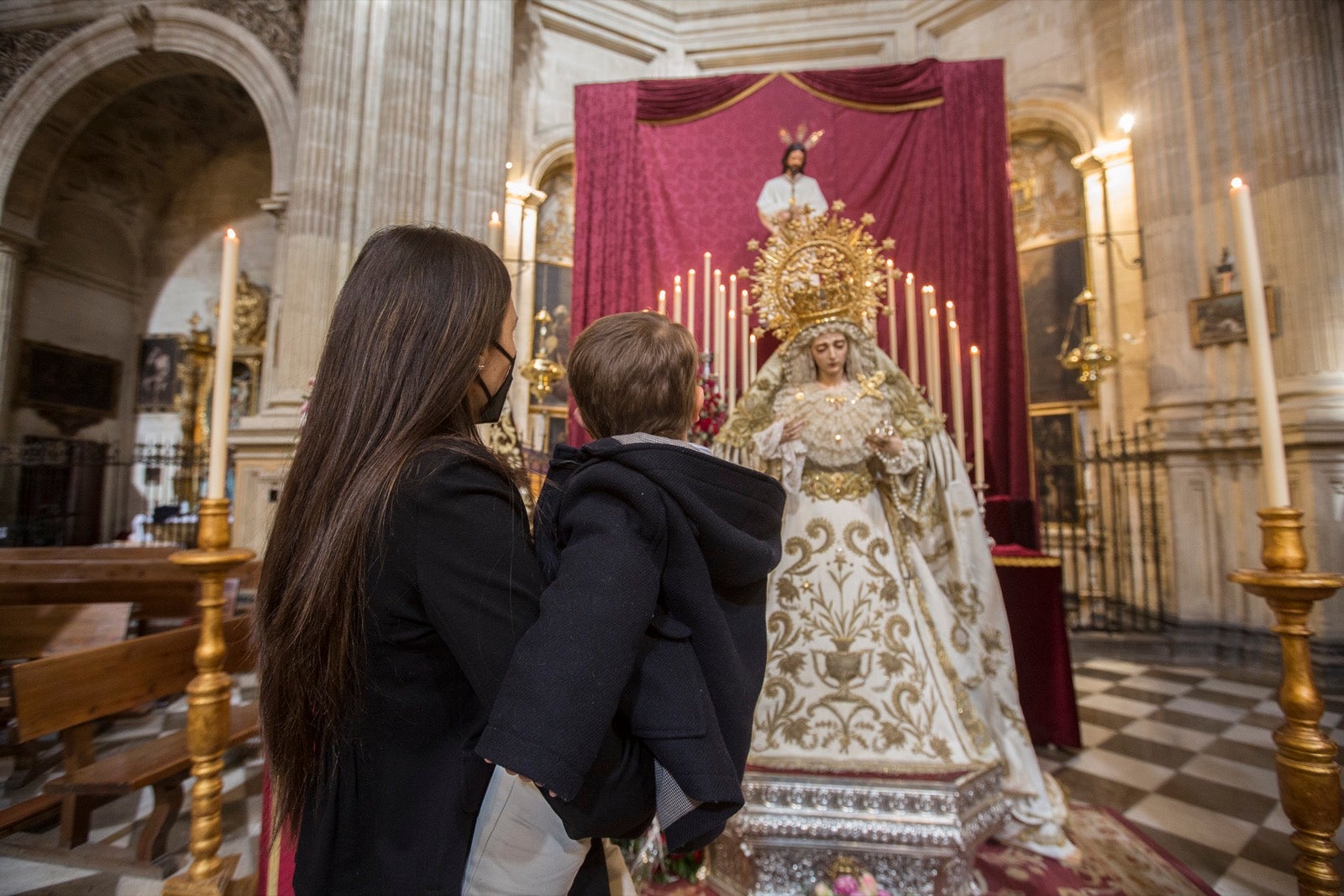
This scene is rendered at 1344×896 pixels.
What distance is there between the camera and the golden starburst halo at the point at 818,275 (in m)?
2.40

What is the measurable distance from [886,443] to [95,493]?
10934 mm

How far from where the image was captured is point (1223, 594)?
185 inches

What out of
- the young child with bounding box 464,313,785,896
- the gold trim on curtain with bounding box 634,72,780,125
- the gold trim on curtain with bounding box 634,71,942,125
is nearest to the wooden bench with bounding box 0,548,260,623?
the young child with bounding box 464,313,785,896

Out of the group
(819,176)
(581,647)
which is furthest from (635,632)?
(819,176)

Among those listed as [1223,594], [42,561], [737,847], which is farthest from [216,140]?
[1223,594]

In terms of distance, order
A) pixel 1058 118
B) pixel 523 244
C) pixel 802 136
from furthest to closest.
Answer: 1. pixel 523 244
2. pixel 1058 118
3. pixel 802 136

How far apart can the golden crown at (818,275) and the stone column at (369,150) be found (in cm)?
387

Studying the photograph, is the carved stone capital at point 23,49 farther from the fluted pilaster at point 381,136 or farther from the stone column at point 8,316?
the fluted pilaster at point 381,136

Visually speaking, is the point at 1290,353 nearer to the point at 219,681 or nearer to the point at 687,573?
the point at 687,573

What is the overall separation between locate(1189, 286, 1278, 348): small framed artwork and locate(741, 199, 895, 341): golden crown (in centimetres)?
407

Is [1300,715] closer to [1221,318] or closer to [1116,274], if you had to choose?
[1221,318]

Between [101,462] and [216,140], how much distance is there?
515 cm

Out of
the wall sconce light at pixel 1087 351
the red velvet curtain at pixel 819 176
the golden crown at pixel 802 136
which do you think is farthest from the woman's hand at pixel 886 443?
the wall sconce light at pixel 1087 351

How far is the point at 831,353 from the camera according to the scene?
7.53 feet
